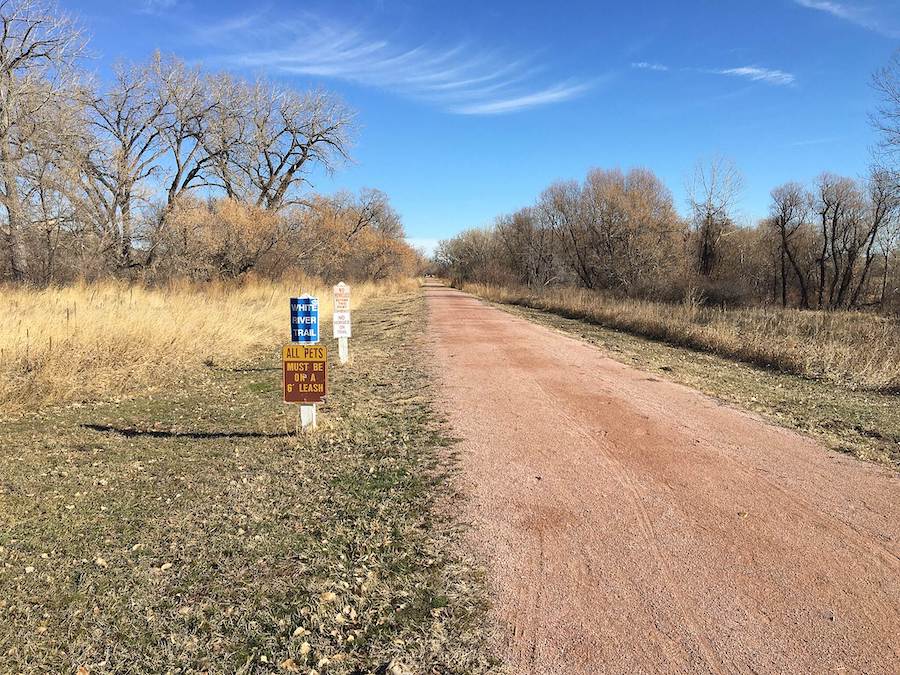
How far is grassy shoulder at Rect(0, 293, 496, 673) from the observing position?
244 cm

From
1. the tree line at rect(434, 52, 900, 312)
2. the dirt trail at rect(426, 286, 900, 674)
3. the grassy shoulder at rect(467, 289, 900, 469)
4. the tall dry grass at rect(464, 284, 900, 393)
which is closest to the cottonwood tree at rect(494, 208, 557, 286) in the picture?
the tree line at rect(434, 52, 900, 312)

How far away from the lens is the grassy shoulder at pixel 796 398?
5.54 m

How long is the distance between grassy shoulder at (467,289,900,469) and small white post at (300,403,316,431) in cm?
550

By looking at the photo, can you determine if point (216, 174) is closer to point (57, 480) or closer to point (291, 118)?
point (291, 118)

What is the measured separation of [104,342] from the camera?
311 inches

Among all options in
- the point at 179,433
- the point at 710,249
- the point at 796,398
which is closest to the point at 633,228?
the point at 710,249

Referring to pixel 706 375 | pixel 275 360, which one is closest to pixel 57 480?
pixel 275 360

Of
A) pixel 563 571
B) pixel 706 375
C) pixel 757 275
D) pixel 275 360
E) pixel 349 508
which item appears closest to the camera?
pixel 563 571

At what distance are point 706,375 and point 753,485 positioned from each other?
5.30 meters

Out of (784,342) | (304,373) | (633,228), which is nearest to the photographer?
(304,373)

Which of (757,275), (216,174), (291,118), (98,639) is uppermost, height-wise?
(291,118)

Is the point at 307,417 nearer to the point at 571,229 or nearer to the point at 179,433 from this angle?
the point at 179,433

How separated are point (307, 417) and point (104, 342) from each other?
4.43 metres

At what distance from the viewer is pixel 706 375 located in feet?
29.9
